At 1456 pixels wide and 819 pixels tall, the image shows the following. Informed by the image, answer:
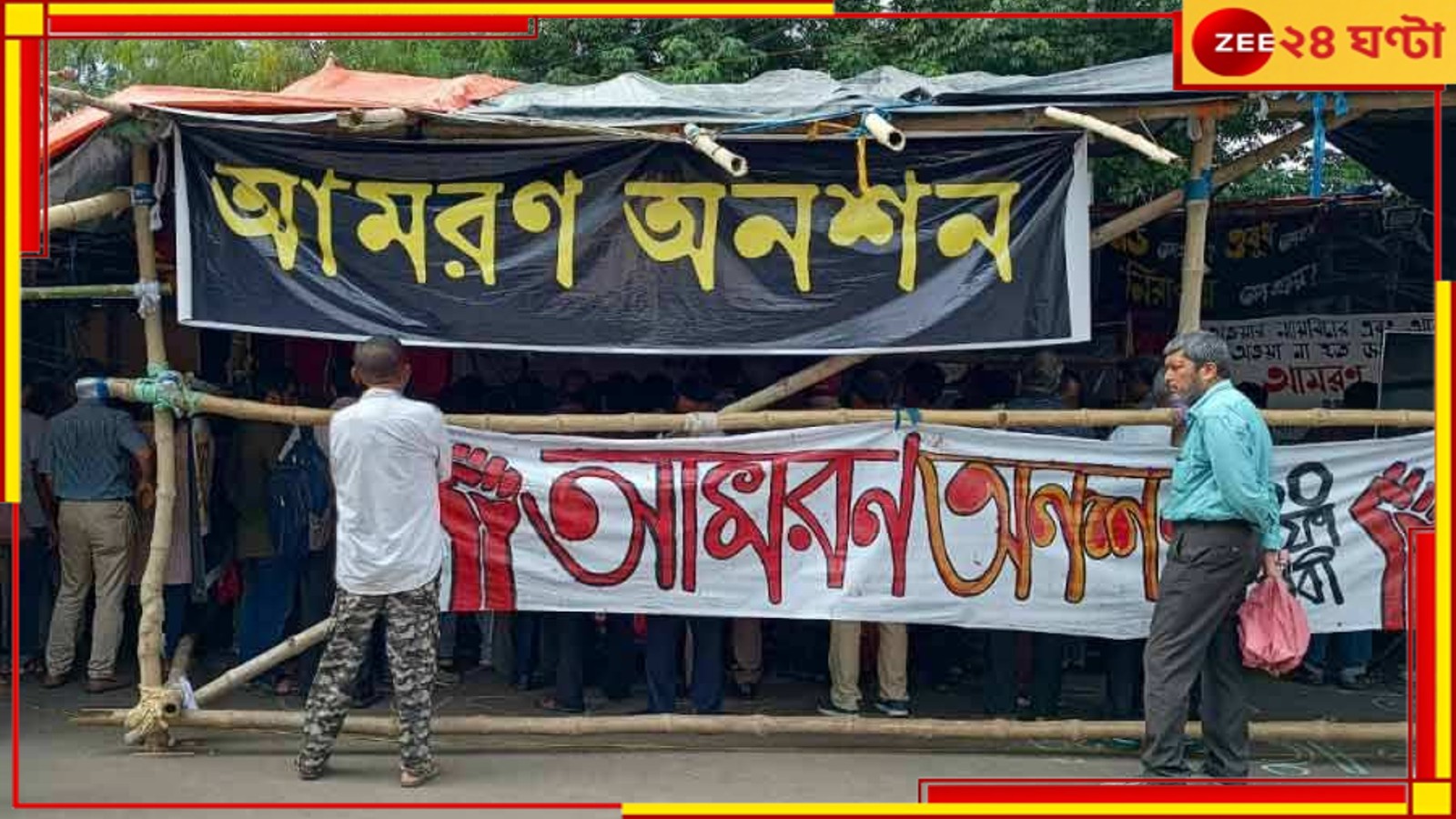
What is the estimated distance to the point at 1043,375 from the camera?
7074 mm

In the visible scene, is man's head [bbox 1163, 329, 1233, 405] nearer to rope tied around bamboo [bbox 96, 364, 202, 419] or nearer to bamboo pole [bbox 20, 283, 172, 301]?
rope tied around bamboo [bbox 96, 364, 202, 419]

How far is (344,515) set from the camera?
5.91 metres

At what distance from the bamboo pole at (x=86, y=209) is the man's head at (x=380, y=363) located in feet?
4.53

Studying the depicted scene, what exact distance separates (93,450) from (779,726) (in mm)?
3747

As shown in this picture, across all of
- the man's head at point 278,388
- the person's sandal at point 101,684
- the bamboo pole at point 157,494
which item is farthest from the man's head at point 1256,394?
the person's sandal at point 101,684

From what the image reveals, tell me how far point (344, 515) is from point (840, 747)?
2405 mm

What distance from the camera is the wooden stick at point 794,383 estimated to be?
6.45m

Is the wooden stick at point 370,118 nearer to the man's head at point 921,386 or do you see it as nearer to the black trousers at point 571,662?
the black trousers at point 571,662

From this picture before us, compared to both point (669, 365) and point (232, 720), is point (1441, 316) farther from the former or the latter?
point (232, 720)

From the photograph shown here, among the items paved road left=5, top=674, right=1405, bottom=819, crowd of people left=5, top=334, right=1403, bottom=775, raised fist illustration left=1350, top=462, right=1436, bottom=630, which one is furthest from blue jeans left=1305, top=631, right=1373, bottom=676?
raised fist illustration left=1350, top=462, right=1436, bottom=630

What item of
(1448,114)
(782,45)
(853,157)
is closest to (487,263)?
(853,157)

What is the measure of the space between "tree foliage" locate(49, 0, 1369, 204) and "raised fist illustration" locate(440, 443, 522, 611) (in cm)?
858

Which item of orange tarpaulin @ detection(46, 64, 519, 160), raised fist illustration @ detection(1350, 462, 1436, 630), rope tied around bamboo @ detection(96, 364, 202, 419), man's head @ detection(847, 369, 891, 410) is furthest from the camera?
man's head @ detection(847, 369, 891, 410)

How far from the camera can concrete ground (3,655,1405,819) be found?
5914mm
